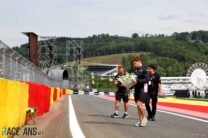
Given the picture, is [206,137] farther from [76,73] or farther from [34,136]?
[76,73]

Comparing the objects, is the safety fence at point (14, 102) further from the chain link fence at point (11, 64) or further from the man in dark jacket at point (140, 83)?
the man in dark jacket at point (140, 83)

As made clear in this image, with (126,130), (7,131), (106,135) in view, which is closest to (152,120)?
(126,130)

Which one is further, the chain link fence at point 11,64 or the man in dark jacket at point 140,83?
the man in dark jacket at point 140,83

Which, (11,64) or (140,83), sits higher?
(11,64)

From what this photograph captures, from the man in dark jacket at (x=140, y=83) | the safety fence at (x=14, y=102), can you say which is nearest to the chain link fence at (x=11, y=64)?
the safety fence at (x=14, y=102)

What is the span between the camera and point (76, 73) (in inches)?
5379

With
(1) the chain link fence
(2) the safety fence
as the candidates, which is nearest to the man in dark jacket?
(2) the safety fence

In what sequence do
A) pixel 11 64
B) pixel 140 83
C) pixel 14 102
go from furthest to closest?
pixel 140 83 → pixel 11 64 → pixel 14 102

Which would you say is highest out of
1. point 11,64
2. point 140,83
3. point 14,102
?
point 11,64

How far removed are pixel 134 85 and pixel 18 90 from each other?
11.4ft

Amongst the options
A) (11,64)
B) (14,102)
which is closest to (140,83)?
(11,64)

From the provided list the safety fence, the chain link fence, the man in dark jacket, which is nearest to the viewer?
Result: the safety fence

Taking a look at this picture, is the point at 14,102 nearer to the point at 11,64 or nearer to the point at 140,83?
the point at 11,64

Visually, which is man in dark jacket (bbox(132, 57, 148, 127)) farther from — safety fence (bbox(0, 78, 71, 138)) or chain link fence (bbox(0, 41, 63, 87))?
chain link fence (bbox(0, 41, 63, 87))
